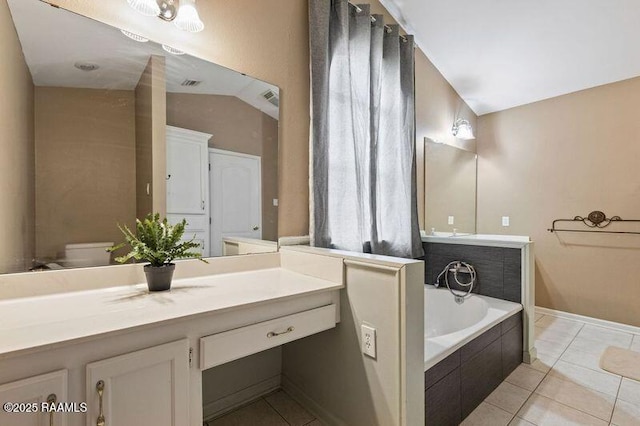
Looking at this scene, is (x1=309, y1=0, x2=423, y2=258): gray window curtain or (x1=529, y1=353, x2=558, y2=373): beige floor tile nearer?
(x1=309, y1=0, x2=423, y2=258): gray window curtain

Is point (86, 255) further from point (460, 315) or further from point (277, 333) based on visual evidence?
point (460, 315)

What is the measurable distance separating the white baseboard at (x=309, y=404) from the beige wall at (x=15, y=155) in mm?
1423

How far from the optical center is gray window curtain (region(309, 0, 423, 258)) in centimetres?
196

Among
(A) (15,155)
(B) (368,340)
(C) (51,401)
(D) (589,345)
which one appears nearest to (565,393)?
(D) (589,345)

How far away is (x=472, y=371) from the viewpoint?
1708 mm

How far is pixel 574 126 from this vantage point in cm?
307

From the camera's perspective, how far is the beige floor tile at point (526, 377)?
1959mm

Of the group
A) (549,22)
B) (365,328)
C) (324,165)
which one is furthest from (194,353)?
(549,22)

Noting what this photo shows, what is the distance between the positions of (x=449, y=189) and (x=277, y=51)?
7.76ft

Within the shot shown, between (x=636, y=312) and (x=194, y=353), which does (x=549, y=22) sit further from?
(x=194, y=353)

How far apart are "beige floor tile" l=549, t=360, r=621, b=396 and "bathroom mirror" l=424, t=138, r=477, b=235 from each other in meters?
1.42

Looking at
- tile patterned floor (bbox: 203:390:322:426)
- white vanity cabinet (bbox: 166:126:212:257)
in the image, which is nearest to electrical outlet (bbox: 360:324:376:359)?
tile patterned floor (bbox: 203:390:322:426)

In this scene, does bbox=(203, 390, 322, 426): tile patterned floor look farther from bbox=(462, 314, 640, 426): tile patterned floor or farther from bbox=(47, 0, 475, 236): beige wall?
bbox=(47, 0, 475, 236): beige wall

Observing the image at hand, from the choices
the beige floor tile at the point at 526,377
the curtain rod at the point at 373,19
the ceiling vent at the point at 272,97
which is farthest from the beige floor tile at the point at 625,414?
the curtain rod at the point at 373,19
